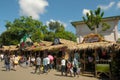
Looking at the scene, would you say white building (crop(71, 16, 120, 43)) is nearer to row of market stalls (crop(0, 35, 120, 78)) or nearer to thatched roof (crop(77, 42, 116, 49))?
row of market stalls (crop(0, 35, 120, 78))

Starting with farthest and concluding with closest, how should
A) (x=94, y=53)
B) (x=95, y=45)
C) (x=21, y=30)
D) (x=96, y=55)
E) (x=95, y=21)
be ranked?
(x=21, y=30) → (x=95, y=21) → (x=94, y=53) → (x=96, y=55) → (x=95, y=45)

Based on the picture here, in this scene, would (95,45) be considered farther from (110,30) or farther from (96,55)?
(110,30)

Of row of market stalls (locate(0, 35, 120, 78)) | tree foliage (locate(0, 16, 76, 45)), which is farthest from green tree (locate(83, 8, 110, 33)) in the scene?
tree foliage (locate(0, 16, 76, 45))

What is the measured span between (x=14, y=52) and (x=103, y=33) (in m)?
19.8

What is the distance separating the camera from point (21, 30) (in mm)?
60125

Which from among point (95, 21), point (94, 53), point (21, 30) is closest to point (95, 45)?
point (94, 53)

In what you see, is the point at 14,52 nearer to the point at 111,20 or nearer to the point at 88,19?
the point at 88,19

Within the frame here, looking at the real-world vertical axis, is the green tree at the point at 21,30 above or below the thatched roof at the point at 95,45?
above

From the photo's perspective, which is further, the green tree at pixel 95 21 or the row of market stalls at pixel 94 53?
the green tree at pixel 95 21

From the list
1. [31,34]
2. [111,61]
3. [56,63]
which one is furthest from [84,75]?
[31,34]

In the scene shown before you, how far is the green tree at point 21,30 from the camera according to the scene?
60.4 metres

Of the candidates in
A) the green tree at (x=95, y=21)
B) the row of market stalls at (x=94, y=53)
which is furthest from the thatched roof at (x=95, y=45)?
the green tree at (x=95, y=21)

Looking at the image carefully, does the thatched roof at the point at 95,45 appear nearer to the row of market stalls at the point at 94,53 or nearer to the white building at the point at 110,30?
the row of market stalls at the point at 94,53

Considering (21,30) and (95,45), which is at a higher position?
(21,30)
